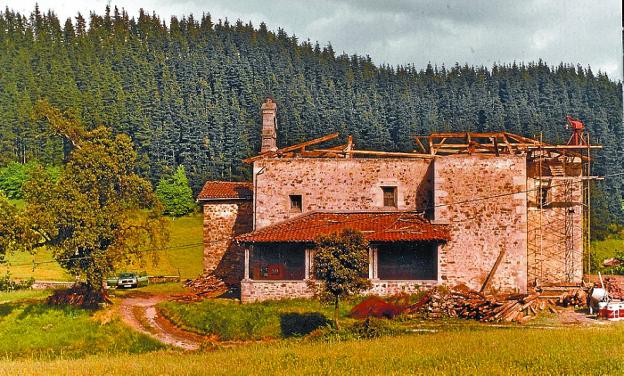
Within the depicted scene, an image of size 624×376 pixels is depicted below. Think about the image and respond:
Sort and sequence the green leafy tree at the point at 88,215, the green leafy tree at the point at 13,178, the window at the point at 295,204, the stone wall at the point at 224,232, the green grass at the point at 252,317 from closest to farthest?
the green grass at the point at 252,317
the green leafy tree at the point at 88,215
the window at the point at 295,204
the stone wall at the point at 224,232
the green leafy tree at the point at 13,178

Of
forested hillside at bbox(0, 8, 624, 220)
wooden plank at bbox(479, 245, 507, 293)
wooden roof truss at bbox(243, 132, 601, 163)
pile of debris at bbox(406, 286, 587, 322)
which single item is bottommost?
pile of debris at bbox(406, 286, 587, 322)

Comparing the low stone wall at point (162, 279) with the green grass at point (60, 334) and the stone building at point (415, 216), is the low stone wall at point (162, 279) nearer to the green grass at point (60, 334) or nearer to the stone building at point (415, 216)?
the stone building at point (415, 216)

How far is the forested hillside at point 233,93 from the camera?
108500 millimetres

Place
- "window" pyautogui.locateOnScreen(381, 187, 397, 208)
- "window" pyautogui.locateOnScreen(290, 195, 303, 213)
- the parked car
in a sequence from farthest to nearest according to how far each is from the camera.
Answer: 1. the parked car
2. "window" pyautogui.locateOnScreen(290, 195, 303, 213)
3. "window" pyautogui.locateOnScreen(381, 187, 397, 208)

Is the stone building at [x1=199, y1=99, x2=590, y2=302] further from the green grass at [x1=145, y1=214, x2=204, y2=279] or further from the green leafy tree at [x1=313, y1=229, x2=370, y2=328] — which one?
the green grass at [x1=145, y1=214, x2=204, y2=279]

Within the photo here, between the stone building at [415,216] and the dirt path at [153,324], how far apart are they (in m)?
4.00

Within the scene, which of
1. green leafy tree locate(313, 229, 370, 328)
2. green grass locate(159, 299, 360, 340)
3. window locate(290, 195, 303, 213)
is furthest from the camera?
window locate(290, 195, 303, 213)

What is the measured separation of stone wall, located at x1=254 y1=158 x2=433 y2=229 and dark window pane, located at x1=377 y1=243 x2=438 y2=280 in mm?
2799

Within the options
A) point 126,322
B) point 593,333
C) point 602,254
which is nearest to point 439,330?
point 593,333

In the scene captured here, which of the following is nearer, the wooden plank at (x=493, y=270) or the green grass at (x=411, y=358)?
the green grass at (x=411, y=358)

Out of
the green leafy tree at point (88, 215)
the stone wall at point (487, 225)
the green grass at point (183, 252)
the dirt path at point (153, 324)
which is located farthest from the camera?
the green grass at point (183, 252)

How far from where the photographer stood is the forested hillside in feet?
356

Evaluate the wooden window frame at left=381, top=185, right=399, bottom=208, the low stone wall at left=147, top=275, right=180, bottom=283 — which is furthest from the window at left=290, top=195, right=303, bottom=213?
the low stone wall at left=147, top=275, right=180, bottom=283

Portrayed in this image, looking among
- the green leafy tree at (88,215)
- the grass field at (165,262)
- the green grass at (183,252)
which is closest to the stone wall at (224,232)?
the grass field at (165,262)
